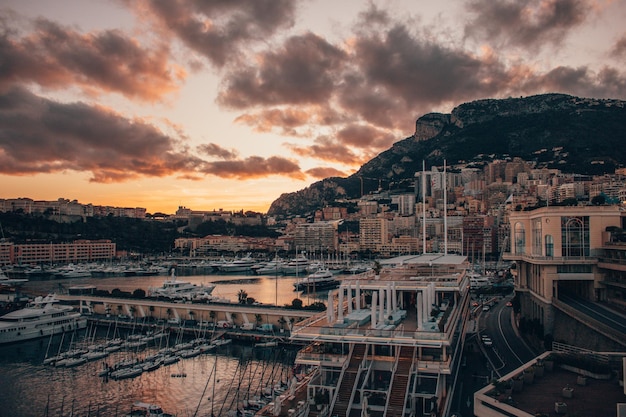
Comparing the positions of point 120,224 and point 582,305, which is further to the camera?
point 120,224

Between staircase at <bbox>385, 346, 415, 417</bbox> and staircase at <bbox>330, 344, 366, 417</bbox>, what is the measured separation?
0.99 meters

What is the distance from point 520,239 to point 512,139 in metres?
123

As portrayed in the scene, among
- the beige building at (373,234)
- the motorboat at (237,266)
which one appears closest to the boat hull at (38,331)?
the motorboat at (237,266)

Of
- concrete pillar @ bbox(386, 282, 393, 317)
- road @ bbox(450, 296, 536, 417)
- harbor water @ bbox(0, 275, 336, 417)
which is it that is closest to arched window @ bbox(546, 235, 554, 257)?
road @ bbox(450, 296, 536, 417)

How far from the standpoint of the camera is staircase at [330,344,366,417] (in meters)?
13.2

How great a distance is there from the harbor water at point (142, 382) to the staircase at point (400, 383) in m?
7.73

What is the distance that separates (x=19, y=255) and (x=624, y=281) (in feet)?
324

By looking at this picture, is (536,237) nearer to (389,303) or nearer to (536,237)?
(536,237)

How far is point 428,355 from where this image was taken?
558 inches

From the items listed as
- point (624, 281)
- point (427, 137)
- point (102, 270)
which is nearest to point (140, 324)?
point (624, 281)

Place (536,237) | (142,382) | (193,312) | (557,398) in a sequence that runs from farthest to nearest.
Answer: (193,312)
(142,382)
(536,237)
(557,398)

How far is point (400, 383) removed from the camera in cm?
1349

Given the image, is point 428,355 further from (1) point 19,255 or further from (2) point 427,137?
(2) point 427,137

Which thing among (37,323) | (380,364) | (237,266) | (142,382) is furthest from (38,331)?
(237,266)
